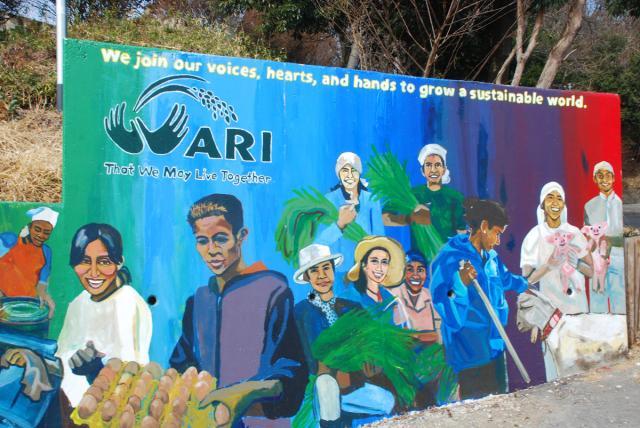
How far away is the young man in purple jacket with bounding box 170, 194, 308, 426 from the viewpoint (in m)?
4.48

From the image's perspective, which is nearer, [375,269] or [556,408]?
[375,269]

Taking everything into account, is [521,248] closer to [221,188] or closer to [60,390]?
[221,188]

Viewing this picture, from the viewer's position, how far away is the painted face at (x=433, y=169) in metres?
5.22

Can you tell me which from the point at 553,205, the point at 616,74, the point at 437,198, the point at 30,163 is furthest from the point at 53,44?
the point at 616,74

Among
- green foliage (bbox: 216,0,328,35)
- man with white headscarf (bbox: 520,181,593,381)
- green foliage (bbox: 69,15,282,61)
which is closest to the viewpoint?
man with white headscarf (bbox: 520,181,593,381)

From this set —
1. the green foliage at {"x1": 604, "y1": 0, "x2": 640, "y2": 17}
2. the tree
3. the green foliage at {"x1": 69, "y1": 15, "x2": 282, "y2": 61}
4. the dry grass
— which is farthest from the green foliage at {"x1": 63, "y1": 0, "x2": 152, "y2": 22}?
the green foliage at {"x1": 604, "y1": 0, "x2": 640, "y2": 17}

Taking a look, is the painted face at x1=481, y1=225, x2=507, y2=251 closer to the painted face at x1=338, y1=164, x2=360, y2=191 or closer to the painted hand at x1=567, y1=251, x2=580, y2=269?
the painted hand at x1=567, y1=251, x2=580, y2=269

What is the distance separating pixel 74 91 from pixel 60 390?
1.99 metres

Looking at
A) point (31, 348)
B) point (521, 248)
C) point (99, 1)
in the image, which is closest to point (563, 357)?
point (521, 248)

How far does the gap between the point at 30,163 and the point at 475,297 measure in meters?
3.81

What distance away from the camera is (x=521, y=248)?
5605 millimetres

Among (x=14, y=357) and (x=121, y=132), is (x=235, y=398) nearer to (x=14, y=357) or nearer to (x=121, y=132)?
(x=14, y=357)

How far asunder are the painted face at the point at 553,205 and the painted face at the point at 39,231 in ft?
13.6

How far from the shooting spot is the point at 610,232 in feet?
19.8
